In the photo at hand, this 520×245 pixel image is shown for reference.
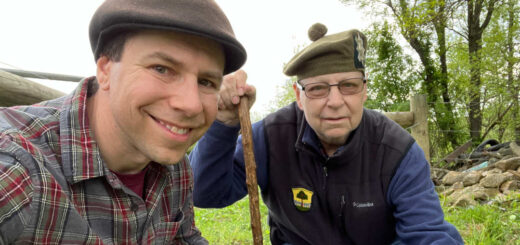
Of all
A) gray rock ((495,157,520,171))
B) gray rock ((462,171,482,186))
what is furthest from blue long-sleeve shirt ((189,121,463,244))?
gray rock ((495,157,520,171))

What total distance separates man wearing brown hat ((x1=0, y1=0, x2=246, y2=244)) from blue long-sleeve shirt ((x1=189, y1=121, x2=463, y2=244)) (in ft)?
1.83

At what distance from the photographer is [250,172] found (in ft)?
5.67

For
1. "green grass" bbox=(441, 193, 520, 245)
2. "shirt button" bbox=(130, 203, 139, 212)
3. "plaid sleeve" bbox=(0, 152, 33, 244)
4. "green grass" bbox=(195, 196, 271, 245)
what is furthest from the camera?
"green grass" bbox=(195, 196, 271, 245)

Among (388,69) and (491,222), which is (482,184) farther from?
(388,69)

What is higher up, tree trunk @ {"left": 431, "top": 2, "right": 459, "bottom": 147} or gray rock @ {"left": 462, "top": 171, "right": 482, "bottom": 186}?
tree trunk @ {"left": 431, "top": 2, "right": 459, "bottom": 147}

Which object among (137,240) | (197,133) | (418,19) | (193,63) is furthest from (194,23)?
(418,19)

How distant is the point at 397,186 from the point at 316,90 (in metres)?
0.74

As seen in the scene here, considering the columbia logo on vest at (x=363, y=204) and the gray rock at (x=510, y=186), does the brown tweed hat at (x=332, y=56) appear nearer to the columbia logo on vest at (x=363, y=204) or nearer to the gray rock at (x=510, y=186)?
the columbia logo on vest at (x=363, y=204)

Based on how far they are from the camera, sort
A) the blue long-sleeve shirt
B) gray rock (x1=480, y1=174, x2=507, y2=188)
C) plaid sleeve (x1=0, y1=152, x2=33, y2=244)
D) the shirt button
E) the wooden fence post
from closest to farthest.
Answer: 1. plaid sleeve (x1=0, y1=152, x2=33, y2=244)
2. the shirt button
3. the blue long-sleeve shirt
4. gray rock (x1=480, y1=174, x2=507, y2=188)
5. the wooden fence post

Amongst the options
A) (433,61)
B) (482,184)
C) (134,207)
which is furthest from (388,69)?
(134,207)

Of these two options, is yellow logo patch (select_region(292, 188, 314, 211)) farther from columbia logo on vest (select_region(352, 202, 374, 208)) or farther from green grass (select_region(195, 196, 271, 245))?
green grass (select_region(195, 196, 271, 245))

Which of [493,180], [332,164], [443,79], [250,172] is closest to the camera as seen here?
[250,172]

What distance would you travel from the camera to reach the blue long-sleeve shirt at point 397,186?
1814mm

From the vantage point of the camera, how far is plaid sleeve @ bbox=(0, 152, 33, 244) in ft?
3.09
